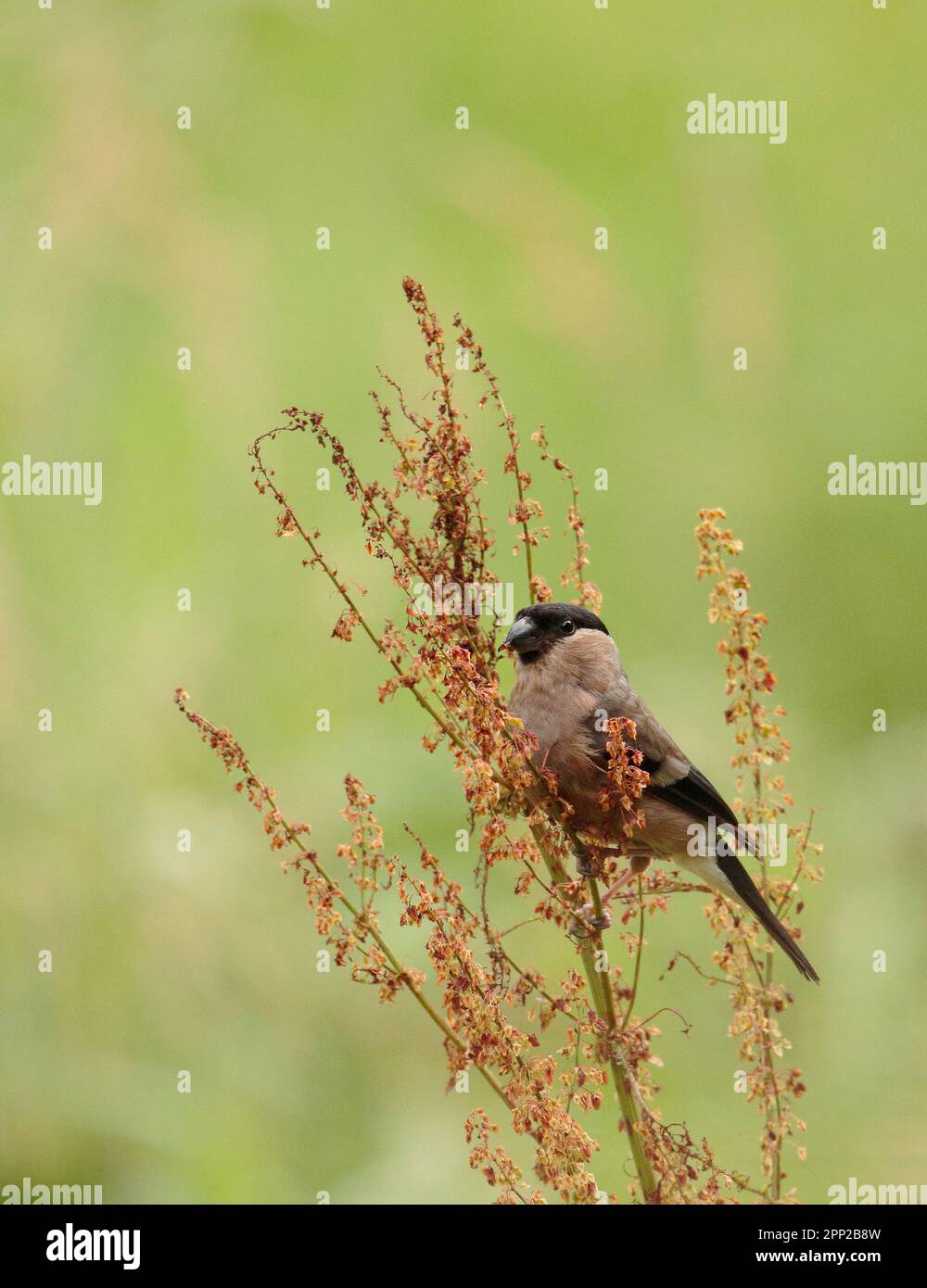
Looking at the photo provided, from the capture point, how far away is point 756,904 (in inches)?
107

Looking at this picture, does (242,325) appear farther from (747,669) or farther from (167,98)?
(747,669)

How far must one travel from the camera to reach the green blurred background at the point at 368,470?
4.20m

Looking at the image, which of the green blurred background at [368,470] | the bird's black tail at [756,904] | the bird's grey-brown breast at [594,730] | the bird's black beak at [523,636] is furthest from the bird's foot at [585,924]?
the green blurred background at [368,470]

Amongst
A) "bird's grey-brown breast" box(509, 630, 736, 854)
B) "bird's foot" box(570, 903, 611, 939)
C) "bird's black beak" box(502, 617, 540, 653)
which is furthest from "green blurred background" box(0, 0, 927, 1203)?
"bird's foot" box(570, 903, 611, 939)

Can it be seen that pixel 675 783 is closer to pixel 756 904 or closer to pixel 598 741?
pixel 598 741

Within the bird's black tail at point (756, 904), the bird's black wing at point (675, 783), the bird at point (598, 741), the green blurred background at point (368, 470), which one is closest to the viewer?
the bird's black tail at point (756, 904)

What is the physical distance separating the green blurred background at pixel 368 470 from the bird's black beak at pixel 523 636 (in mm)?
1720

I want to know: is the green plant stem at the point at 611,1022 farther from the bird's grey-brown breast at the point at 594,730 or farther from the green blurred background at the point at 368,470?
the green blurred background at the point at 368,470

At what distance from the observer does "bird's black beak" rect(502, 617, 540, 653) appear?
2855 mm

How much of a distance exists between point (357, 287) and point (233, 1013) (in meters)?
3.24

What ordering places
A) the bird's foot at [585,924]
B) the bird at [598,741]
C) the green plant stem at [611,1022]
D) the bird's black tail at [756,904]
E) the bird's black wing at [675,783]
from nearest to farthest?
the green plant stem at [611,1022], the bird's foot at [585,924], the bird's black tail at [756,904], the bird at [598,741], the bird's black wing at [675,783]

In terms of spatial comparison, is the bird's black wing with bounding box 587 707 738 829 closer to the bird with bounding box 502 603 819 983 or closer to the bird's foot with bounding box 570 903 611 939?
the bird with bounding box 502 603 819 983

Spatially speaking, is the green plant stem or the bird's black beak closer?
the green plant stem

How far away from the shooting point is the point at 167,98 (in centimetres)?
590
